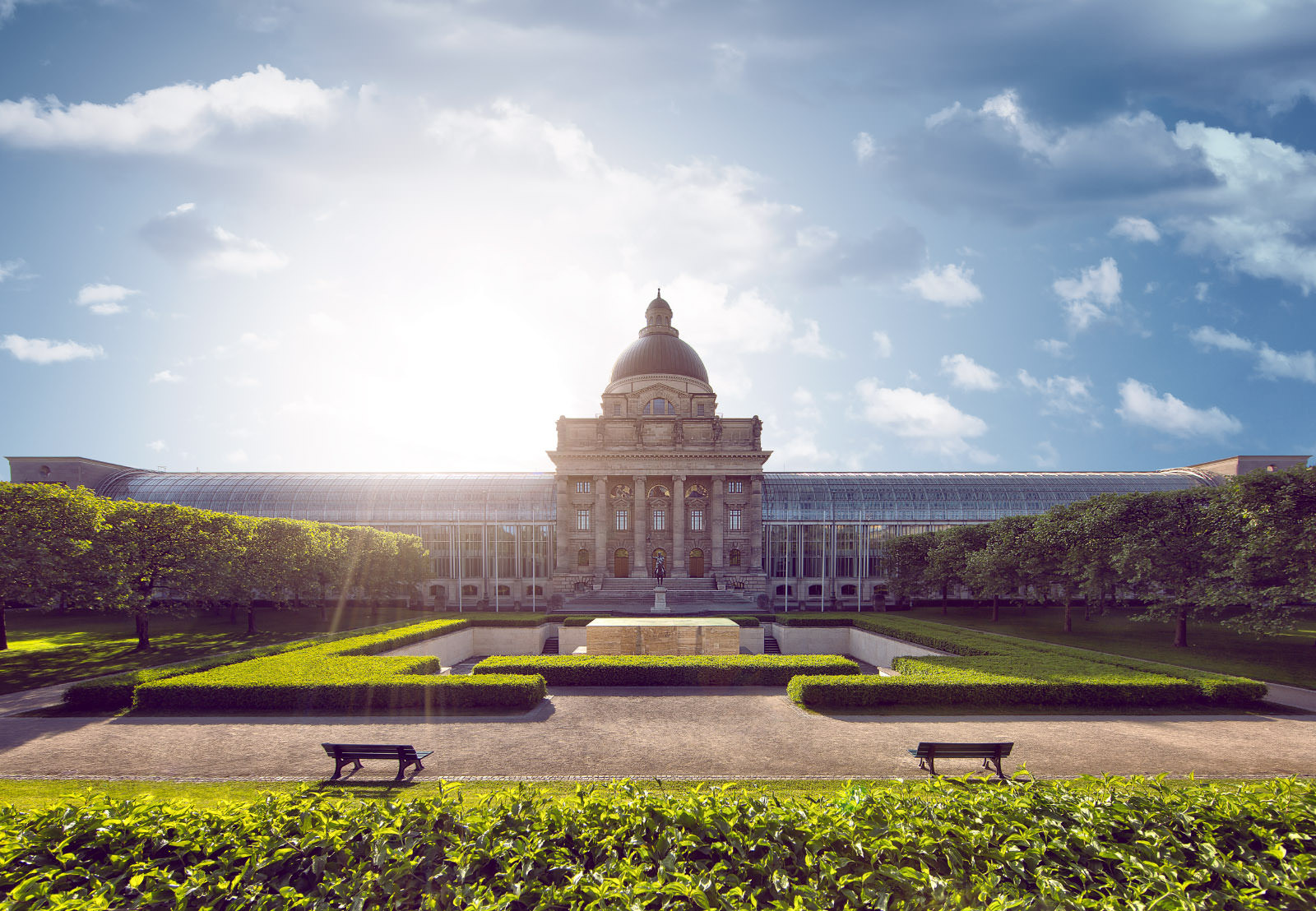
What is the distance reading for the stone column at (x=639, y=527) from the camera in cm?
7681

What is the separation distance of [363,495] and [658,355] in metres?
45.4

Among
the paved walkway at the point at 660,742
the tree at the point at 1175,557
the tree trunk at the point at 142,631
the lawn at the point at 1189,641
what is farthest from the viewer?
the tree at the point at 1175,557

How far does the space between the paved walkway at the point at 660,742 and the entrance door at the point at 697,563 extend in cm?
5479

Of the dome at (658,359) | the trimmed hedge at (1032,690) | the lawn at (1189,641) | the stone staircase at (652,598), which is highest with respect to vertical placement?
the dome at (658,359)

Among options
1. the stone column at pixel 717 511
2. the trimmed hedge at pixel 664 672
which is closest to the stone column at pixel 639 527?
the stone column at pixel 717 511

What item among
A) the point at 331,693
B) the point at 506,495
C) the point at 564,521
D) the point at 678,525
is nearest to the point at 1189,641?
the point at 678,525

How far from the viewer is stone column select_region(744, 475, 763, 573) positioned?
7738cm

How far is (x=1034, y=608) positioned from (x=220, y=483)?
106981 mm

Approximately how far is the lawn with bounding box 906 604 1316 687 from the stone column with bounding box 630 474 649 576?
31.8m

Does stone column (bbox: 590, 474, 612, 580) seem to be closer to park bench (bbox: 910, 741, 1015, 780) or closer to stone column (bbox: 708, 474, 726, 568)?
stone column (bbox: 708, 474, 726, 568)

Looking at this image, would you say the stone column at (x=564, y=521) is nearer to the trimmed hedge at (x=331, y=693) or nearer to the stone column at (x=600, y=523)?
the stone column at (x=600, y=523)

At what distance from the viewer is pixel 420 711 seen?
906 inches

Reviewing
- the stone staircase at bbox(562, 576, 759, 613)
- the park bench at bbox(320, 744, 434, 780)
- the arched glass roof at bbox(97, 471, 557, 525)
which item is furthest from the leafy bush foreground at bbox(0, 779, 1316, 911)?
the arched glass roof at bbox(97, 471, 557, 525)

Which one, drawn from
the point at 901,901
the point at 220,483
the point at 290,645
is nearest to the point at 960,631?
the point at 901,901
